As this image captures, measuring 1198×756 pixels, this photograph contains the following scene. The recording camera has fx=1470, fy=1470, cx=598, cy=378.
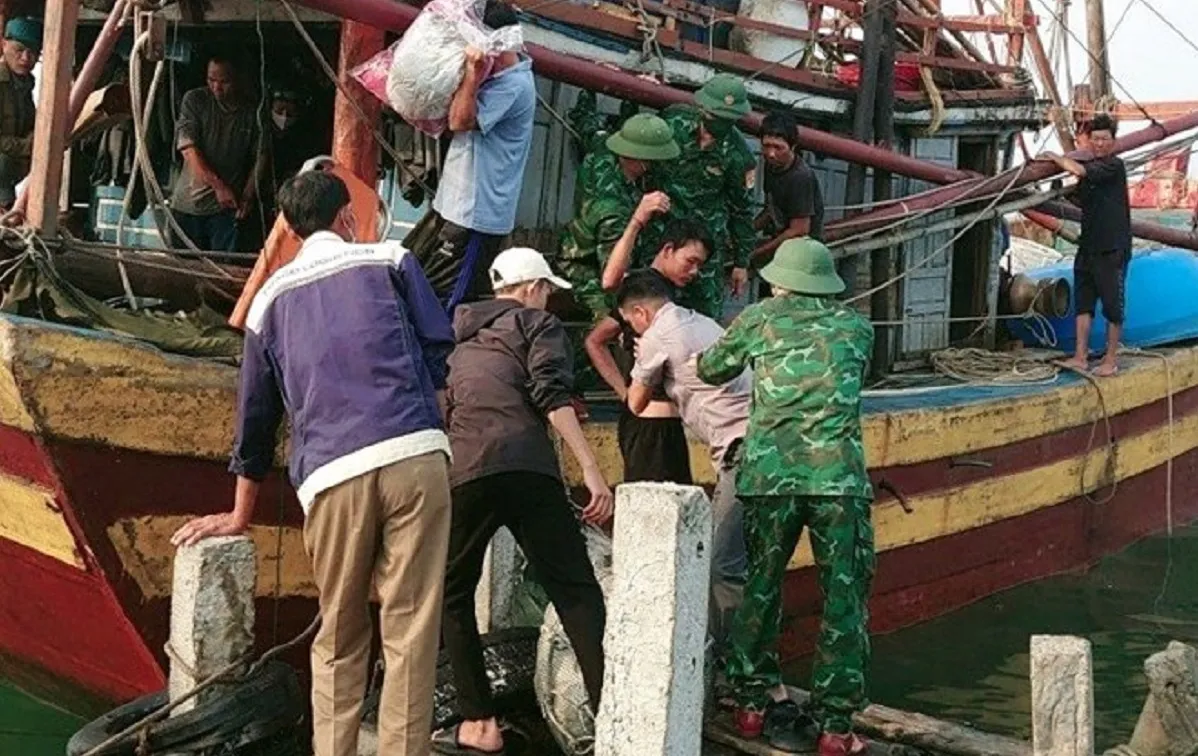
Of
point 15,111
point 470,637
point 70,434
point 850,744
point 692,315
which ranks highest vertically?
point 15,111

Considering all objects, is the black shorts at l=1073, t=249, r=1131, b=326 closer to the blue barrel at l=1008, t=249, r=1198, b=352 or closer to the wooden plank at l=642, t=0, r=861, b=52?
the blue barrel at l=1008, t=249, r=1198, b=352

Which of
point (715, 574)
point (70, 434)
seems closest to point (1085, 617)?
point (715, 574)

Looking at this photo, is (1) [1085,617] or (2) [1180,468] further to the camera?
(2) [1180,468]

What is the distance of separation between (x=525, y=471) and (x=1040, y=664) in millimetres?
1718

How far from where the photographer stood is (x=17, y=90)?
729 centimetres

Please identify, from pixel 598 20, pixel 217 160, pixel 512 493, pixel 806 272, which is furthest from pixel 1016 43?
pixel 512 493

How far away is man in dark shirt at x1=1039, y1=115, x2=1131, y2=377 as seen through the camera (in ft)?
30.4

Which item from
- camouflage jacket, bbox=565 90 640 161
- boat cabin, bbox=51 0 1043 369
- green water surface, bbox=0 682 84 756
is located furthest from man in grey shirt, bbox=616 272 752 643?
green water surface, bbox=0 682 84 756

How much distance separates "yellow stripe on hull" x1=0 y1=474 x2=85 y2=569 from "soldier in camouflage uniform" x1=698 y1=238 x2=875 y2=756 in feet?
8.27

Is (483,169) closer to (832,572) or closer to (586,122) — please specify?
(586,122)

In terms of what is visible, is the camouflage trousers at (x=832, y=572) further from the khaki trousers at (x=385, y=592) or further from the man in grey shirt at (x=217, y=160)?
the man in grey shirt at (x=217, y=160)

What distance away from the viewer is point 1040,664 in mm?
4578

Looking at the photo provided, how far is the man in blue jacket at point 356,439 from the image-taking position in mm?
4121

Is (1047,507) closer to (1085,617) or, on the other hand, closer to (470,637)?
(1085,617)
